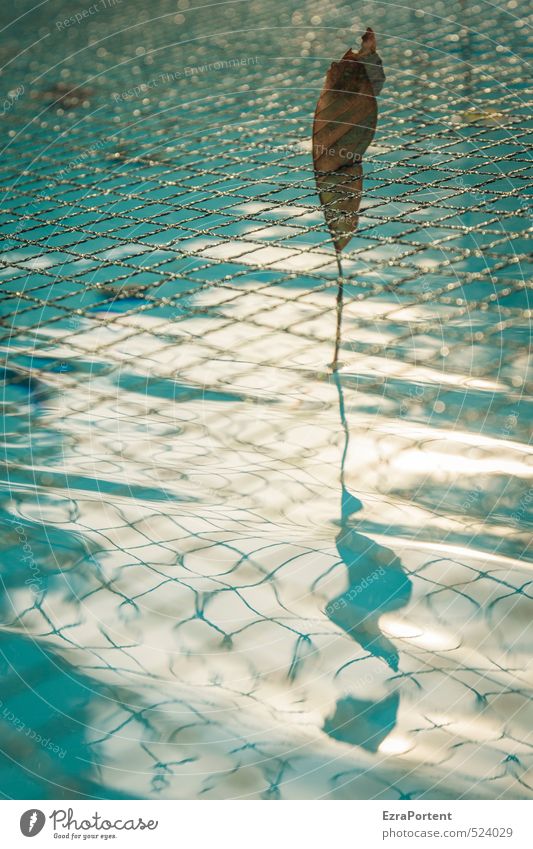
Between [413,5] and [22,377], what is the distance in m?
1.96

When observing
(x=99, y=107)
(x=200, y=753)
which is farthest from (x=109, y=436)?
(x=99, y=107)

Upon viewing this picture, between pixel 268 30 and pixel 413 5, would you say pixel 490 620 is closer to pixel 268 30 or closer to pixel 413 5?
pixel 268 30
